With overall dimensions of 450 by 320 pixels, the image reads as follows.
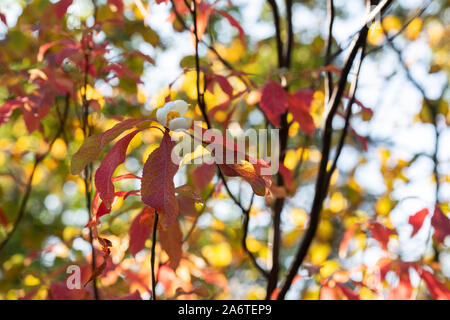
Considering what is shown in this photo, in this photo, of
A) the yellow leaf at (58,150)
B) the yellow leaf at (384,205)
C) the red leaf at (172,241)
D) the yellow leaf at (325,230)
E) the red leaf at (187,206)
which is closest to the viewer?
the red leaf at (172,241)

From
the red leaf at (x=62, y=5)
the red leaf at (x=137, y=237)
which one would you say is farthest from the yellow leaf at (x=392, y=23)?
the red leaf at (x=137, y=237)

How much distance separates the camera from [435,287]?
1.05m

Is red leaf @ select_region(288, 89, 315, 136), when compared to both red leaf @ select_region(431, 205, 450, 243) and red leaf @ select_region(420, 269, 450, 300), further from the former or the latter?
red leaf @ select_region(420, 269, 450, 300)

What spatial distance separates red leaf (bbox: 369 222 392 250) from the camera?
1.18m

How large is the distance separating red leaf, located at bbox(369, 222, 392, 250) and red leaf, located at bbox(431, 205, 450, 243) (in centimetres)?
19

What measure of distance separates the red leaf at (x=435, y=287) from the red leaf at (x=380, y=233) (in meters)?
0.12

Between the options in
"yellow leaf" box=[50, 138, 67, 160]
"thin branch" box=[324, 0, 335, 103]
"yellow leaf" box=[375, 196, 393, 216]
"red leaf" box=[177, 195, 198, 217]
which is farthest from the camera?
"yellow leaf" box=[50, 138, 67, 160]

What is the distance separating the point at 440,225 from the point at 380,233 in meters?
0.21

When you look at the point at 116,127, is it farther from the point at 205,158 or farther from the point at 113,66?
the point at 113,66

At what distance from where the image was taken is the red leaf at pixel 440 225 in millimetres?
974

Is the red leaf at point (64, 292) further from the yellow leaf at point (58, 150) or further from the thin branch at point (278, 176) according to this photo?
the yellow leaf at point (58, 150)

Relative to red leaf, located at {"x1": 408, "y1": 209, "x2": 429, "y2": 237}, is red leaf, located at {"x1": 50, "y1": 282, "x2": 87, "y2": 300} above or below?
below

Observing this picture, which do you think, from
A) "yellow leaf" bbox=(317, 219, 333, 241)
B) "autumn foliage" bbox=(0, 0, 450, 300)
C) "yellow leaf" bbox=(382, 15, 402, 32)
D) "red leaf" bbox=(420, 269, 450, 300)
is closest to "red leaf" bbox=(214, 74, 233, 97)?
"autumn foliage" bbox=(0, 0, 450, 300)

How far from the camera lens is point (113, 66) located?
39.2 inches
